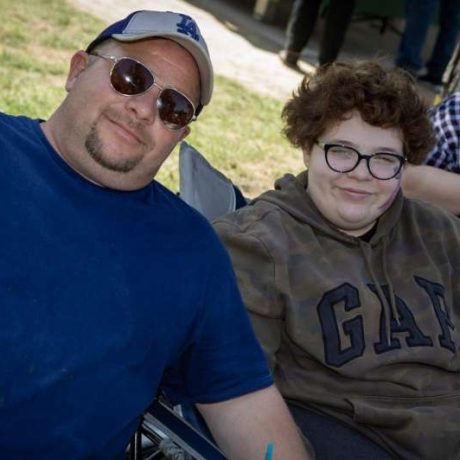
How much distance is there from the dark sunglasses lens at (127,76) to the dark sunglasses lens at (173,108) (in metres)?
0.06

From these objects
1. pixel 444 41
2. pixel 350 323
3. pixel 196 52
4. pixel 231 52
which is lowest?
pixel 231 52

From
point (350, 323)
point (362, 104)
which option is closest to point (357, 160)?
point (362, 104)

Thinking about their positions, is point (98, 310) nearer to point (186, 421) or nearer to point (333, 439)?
point (186, 421)

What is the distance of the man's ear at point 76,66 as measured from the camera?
1.92 meters

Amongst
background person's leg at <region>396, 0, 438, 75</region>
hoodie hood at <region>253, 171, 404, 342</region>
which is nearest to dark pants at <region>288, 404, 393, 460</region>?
hoodie hood at <region>253, 171, 404, 342</region>

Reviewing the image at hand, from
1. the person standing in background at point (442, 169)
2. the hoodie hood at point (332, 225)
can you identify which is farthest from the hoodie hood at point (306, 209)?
the person standing in background at point (442, 169)

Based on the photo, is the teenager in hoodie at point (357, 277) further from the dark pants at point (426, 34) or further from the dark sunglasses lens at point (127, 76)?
the dark pants at point (426, 34)

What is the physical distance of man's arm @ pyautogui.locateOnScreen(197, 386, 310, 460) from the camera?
6.18 ft

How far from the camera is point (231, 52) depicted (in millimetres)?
7309

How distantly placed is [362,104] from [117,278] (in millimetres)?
1058

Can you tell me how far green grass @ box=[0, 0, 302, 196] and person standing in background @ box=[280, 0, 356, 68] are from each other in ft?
2.98

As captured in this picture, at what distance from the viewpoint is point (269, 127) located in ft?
19.4

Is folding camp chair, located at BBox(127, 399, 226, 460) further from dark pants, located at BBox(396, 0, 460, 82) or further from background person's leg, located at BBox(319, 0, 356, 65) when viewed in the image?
dark pants, located at BBox(396, 0, 460, 82)

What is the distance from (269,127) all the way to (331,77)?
3433mm
